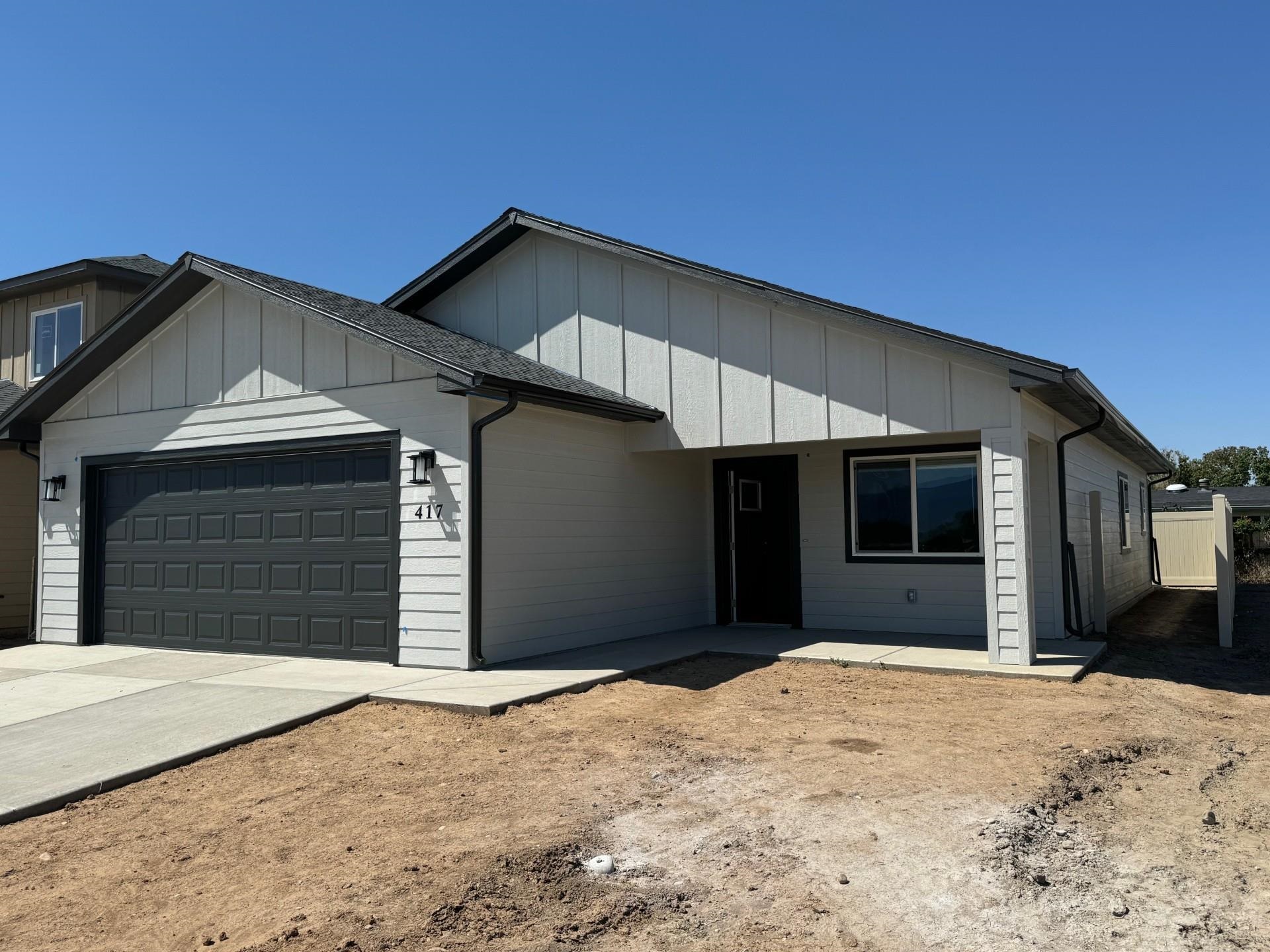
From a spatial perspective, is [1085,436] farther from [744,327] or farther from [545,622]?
[545,622]

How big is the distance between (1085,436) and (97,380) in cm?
1295

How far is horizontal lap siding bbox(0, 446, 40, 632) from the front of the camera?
12891 mm

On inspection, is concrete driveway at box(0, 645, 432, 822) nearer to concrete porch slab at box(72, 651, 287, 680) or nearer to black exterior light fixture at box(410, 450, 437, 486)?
concrete porch slab at box(72, 651, 287, 680)

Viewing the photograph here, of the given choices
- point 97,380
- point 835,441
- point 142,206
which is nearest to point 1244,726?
point 835,441

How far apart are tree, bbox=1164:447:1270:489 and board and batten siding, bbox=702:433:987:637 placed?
46443mm

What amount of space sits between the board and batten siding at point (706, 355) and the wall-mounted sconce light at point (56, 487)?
5.01m

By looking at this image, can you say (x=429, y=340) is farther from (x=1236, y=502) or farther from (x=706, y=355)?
(x=1236, y=502)

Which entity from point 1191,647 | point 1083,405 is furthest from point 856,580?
point 1191,647

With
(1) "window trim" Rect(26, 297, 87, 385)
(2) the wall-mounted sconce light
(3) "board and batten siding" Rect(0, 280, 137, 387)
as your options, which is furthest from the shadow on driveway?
(1) "window trim" Rect(26, 297, 87, 385)

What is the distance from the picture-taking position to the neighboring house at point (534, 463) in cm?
865

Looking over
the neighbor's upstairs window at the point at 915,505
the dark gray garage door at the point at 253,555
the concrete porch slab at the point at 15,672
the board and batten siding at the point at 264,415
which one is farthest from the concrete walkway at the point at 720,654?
the concrete porch slab at the point at 15,672

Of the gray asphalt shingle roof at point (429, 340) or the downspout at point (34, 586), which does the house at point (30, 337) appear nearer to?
the downspout at point (34, 586)

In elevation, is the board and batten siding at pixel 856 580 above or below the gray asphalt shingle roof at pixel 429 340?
below

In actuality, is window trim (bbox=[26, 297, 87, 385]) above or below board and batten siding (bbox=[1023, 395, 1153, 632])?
above
